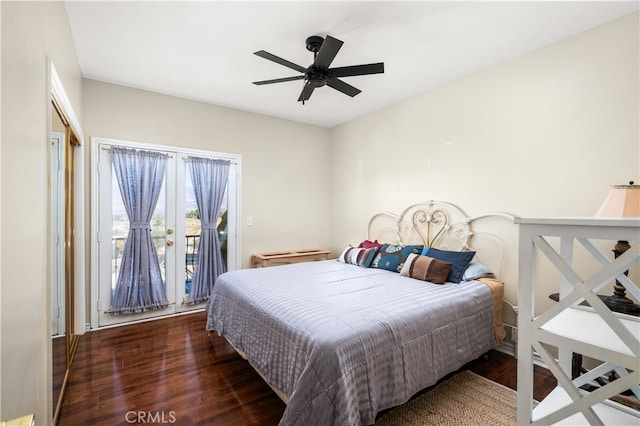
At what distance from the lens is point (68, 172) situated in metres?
2.51

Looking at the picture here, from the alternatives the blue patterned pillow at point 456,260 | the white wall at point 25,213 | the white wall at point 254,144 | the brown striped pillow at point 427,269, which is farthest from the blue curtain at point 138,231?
the blue patterned pillow at point 456,260

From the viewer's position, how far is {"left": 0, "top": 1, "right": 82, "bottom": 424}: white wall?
0.94 meters

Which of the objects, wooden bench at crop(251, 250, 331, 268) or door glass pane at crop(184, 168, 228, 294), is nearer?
door glass pane at crop(184, 168, 228, 294)

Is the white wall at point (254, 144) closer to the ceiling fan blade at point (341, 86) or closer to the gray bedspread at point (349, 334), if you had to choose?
the gray bedspread at point (349, 334)

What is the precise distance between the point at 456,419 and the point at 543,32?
296 centimetres

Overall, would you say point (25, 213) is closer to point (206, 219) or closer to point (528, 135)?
point (206, 219)

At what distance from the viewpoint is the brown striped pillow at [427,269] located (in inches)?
109

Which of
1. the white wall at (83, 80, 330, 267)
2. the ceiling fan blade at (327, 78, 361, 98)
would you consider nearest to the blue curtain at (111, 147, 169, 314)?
the white wall at (83, 80, 330, 267)

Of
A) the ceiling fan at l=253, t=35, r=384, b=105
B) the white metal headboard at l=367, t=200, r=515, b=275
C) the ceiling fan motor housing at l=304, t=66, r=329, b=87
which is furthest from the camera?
the white metal headboard at l=367, t=200, r=515, b=275

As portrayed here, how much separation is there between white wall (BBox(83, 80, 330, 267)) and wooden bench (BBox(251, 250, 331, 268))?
104 millimetres

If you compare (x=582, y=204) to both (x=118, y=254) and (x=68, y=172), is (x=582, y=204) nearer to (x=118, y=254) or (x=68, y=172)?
(x=68, y=172)

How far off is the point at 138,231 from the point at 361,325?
2909 mm
